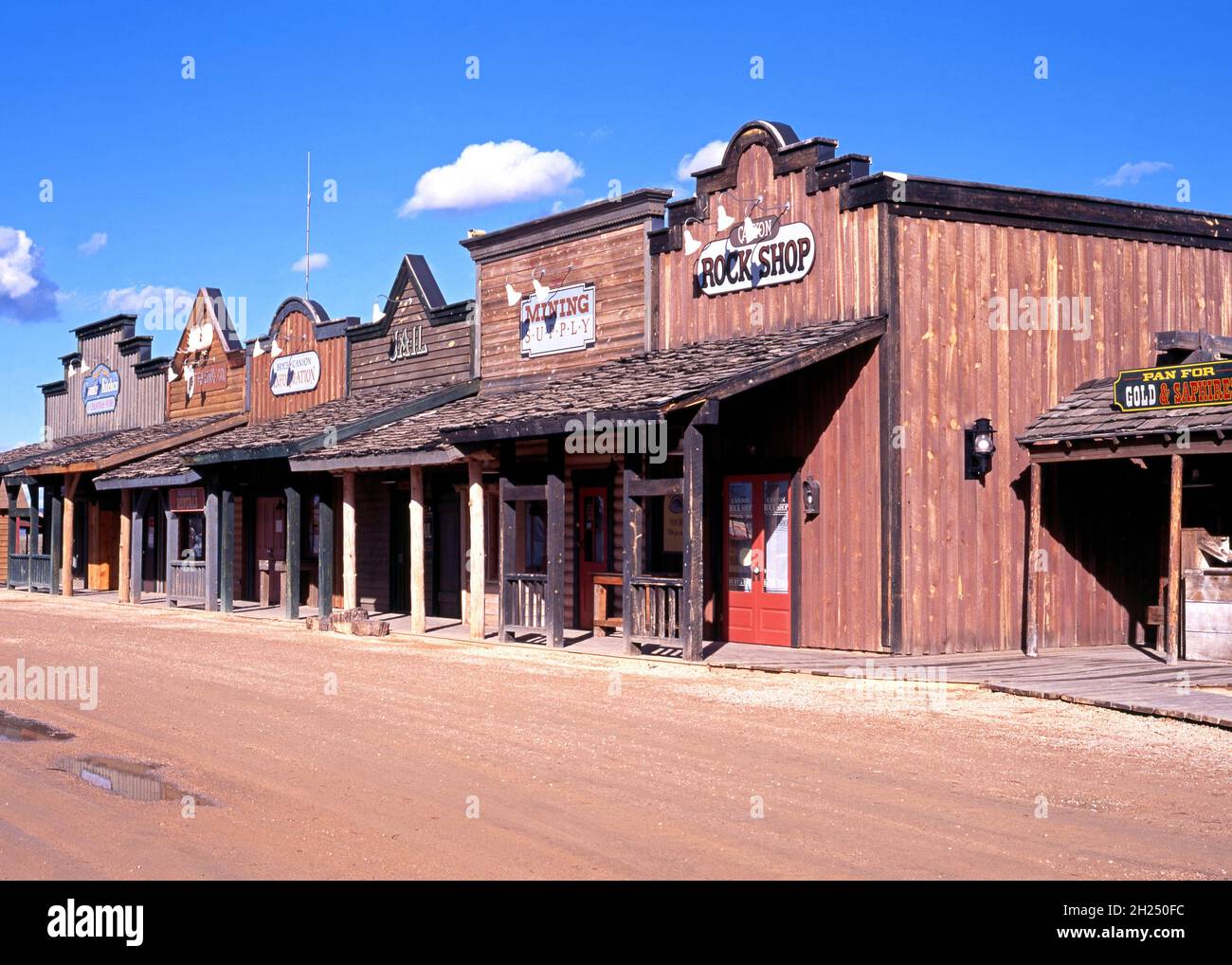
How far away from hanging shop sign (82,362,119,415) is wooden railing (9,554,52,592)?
187 inches

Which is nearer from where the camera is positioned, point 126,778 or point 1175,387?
point 126,778

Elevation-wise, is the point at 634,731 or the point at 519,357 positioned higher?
the point at 519,357

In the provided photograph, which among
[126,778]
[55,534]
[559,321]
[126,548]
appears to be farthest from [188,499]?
[126,778]

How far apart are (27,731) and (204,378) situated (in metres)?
22.6

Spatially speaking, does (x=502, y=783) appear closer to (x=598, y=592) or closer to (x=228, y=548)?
(x=598, y=592)

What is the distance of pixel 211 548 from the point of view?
1015 inches

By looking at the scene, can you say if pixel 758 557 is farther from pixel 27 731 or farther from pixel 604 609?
pixel 27 731

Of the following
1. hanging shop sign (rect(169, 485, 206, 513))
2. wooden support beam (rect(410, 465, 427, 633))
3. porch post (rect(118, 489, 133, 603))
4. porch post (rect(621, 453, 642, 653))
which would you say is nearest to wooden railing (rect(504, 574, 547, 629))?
porch post (rect(621, 453, 642, 653))

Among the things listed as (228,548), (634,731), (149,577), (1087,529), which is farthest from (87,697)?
(149,577)

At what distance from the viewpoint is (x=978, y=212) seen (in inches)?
632

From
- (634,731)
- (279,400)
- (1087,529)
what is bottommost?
(634,731)

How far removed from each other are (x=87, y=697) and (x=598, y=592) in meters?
8.40

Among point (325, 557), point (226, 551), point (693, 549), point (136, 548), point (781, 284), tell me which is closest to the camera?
point (693, 549)
